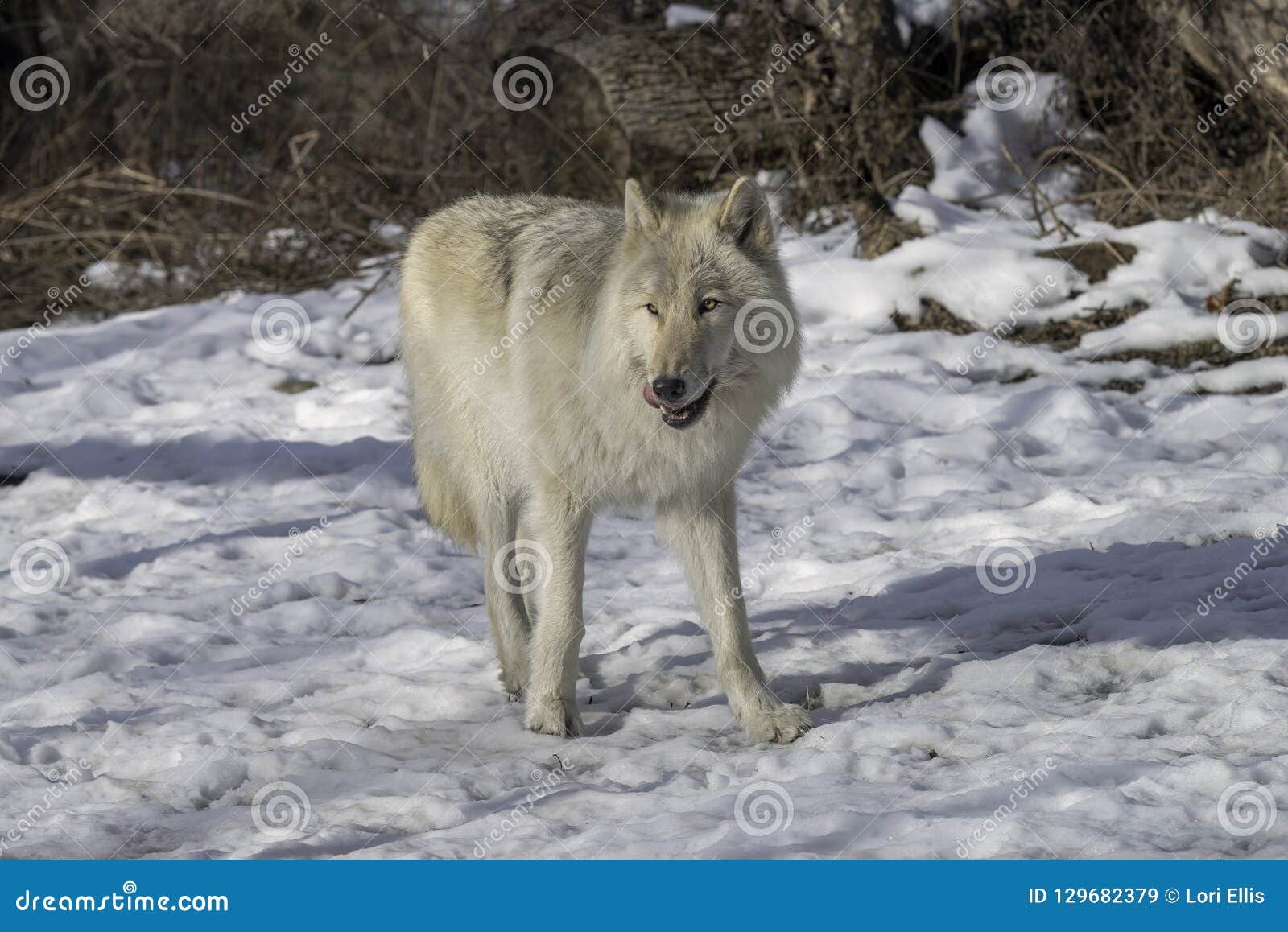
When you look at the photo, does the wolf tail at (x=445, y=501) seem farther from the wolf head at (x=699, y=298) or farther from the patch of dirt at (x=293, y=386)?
the patch of dirt at (x=293, y=386)

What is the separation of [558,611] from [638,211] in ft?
4.32

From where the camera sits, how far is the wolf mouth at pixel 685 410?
3566 mm

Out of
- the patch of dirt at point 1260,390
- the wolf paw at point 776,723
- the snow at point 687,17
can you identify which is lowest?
the wolf paw at point 776,723

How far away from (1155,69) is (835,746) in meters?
7.61

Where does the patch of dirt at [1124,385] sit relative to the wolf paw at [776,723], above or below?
above

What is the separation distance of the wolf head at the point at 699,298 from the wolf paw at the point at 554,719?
1048mm

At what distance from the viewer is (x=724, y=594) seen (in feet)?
13.3

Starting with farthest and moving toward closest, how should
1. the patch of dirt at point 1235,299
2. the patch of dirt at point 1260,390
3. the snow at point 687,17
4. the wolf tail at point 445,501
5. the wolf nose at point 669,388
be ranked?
the snow at point 687,17 → the patch of dirt at point 1235,299 → the patch of dirt at point 1260,390 → the wolf tail at point 445,501 → the wolf nose at point 669,388

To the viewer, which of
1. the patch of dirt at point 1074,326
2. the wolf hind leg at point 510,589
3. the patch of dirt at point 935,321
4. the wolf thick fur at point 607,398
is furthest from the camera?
the patch of dirt at point 935,321

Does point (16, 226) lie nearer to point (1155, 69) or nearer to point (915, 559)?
point (915, 559)

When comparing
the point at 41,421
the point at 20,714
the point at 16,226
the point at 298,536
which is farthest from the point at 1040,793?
the point at 16,226

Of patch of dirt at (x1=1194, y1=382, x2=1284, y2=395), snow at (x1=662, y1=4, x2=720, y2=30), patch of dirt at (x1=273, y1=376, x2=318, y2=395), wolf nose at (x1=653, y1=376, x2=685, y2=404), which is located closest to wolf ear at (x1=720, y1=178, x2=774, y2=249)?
wolf nose at (x1=653, y1=376, x2=685, y2=404)

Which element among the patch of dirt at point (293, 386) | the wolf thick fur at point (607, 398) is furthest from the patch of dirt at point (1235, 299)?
the patch of dirt at point (293, 386)

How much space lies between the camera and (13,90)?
12.4 m
